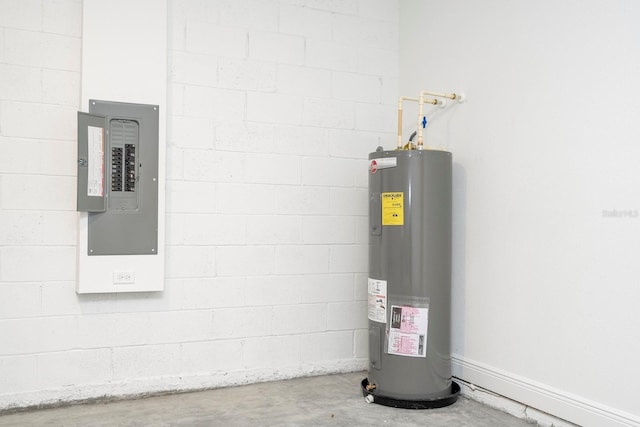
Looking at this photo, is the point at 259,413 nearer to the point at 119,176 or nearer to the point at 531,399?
the point at 531,399

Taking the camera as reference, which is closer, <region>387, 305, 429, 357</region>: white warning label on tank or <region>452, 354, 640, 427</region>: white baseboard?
<region>452, 354, 640, 427</region>: white baseboard

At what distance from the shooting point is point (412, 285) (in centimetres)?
260

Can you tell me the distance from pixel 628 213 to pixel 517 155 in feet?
2.09

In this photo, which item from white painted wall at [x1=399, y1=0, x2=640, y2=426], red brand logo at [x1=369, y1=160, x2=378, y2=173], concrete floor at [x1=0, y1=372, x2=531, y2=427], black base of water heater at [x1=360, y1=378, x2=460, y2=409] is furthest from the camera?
red brand logo at [x1=369, y1=160, x2=378, y2=173]

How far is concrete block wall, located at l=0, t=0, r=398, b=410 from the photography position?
8.47ft

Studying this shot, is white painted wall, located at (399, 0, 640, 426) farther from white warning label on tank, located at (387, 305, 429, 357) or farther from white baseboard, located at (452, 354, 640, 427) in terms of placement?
white warning label on tank, located at (387, 305, 429, 357)

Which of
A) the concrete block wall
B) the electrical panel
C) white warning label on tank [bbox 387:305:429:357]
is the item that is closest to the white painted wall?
white warning label on tank [bbox 387:305:429:357]

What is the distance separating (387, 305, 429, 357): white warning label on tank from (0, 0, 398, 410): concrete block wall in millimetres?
681

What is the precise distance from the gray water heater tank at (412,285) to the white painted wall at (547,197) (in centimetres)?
22

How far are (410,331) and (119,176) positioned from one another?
171cm

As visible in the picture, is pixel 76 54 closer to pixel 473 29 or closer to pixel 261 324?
pixel 261 324

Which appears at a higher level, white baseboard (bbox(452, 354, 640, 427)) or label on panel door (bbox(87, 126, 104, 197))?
label on panel door (bbox(87, 126, 104, 197))

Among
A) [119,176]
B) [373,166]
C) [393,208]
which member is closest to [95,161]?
[119,176]

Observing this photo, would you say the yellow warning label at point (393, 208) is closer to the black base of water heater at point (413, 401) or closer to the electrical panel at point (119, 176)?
the black base of water heater at point (413, 401)
